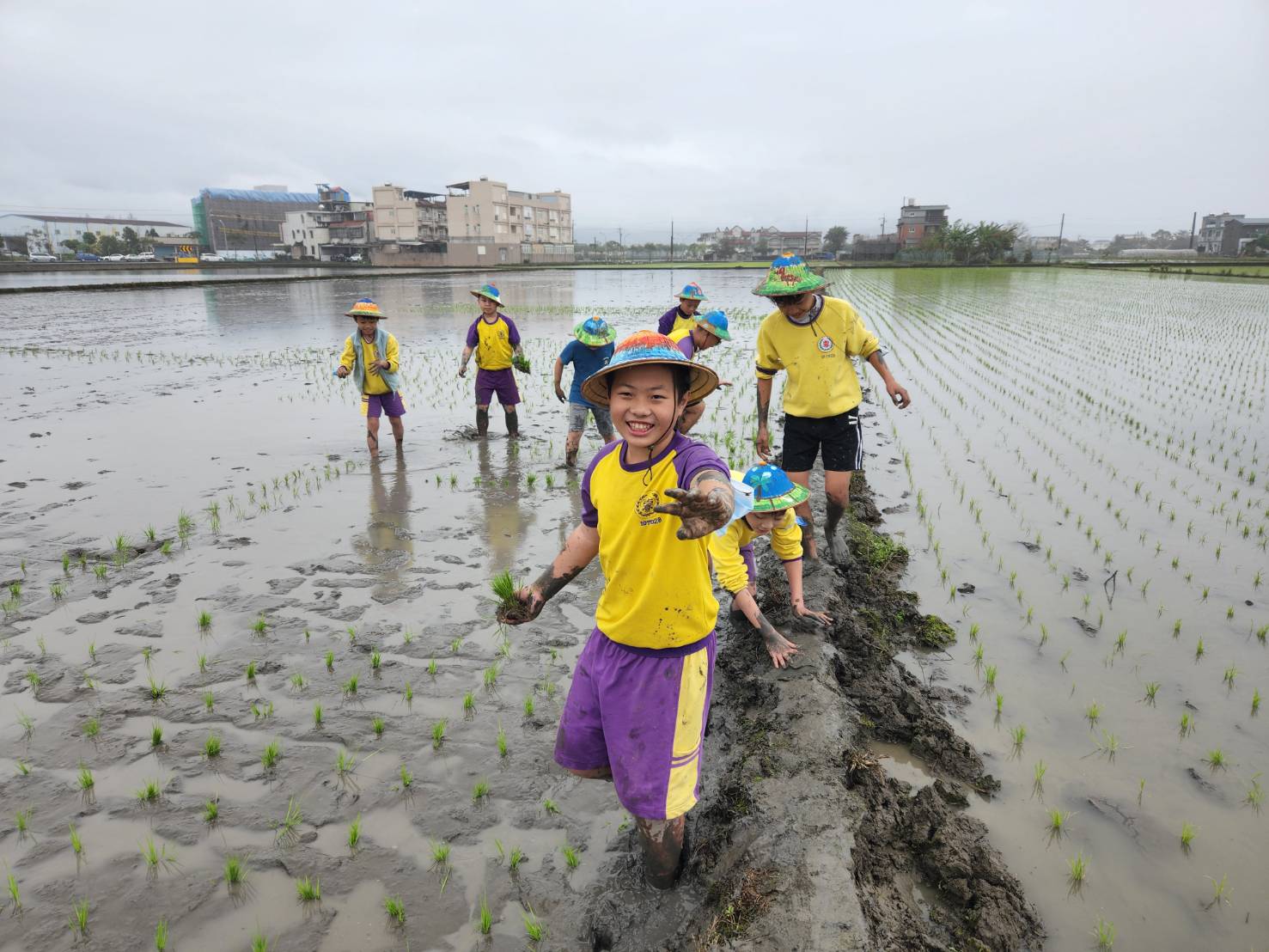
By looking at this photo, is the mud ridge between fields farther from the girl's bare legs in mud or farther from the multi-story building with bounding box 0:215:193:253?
the multi-story building with bounding box 0:215:193:253

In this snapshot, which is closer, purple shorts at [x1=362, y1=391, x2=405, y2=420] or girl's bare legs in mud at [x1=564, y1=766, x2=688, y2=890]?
girl's bare legs in mud at [x1=564, y1=766, x2=688, y2=890]

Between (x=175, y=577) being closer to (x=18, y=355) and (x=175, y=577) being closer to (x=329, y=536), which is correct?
(x=329, y=536)

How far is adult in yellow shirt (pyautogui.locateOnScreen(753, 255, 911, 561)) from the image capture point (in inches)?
160

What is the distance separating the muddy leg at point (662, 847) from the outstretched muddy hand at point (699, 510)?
0.99 m

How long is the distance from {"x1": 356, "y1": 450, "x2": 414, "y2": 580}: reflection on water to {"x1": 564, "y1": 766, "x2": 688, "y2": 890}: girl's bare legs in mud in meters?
2.84

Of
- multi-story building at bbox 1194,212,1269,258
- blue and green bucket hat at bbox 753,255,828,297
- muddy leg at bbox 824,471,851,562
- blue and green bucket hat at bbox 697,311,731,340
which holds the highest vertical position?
multi-story building at bbox 1194,212,1269,258

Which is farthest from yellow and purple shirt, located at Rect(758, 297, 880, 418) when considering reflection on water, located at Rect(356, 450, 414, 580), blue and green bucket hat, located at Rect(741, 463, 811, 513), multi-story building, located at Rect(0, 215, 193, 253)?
multi-story building, located at Rect(0, 215, 193, 253)

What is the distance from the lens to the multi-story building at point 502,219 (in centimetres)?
6725

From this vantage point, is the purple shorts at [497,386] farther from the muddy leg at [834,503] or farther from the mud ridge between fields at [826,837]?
the mud ridge between fields at [826,837]

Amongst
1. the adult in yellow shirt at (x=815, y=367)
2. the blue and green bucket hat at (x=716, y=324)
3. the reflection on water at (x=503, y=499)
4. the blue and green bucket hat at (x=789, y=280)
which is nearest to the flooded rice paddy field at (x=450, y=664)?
the reflection on water at (x=503, y=499)

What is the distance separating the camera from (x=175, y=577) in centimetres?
449

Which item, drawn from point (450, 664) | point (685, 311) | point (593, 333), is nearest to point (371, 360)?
point (593, 333)

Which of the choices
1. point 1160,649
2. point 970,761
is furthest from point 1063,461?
point 970,761

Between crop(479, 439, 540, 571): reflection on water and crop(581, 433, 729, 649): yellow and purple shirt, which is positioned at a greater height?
crop(581, 433, 729, 649): yellow and purple shirt
